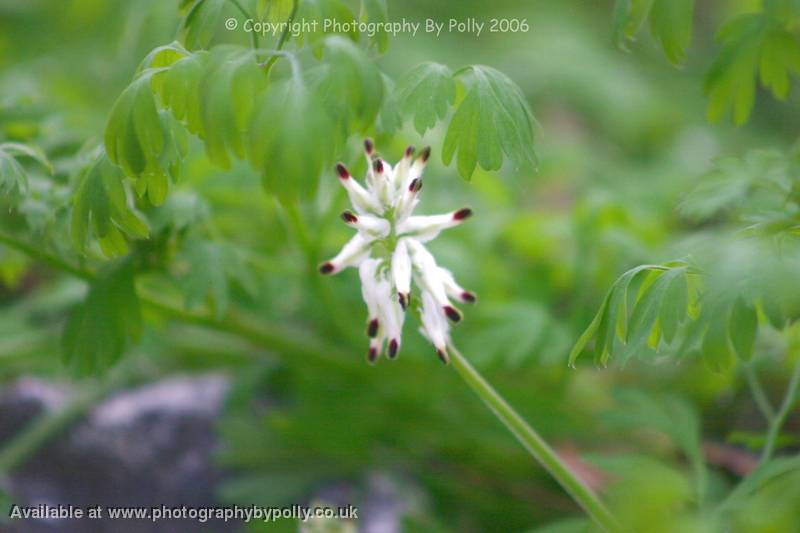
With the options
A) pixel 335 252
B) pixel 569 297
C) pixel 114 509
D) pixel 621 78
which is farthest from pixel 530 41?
pixel 114 509

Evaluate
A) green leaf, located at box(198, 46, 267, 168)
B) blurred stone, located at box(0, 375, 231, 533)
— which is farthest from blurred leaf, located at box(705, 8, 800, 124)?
blurred stone, located at box(0, 375, 231, 533)

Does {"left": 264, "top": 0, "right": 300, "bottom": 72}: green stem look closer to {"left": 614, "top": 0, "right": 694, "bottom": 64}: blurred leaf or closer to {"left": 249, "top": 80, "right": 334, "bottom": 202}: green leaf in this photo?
{"left": 249, "top": 80, "right": 334, "bottom": 202}: green leaf

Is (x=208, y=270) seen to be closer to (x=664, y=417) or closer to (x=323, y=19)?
(x=323, y=19)

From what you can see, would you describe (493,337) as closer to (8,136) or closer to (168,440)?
(168,440)

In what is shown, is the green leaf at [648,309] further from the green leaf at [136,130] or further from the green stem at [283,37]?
the green leaf at [136,130]

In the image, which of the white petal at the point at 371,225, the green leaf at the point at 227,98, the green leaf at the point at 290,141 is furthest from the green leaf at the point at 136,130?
the white petal at the point at 371,225

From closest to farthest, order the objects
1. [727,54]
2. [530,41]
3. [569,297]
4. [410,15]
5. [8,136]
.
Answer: [727,54]
[8,136]
[569,297]
[410,15]
[530,41]
